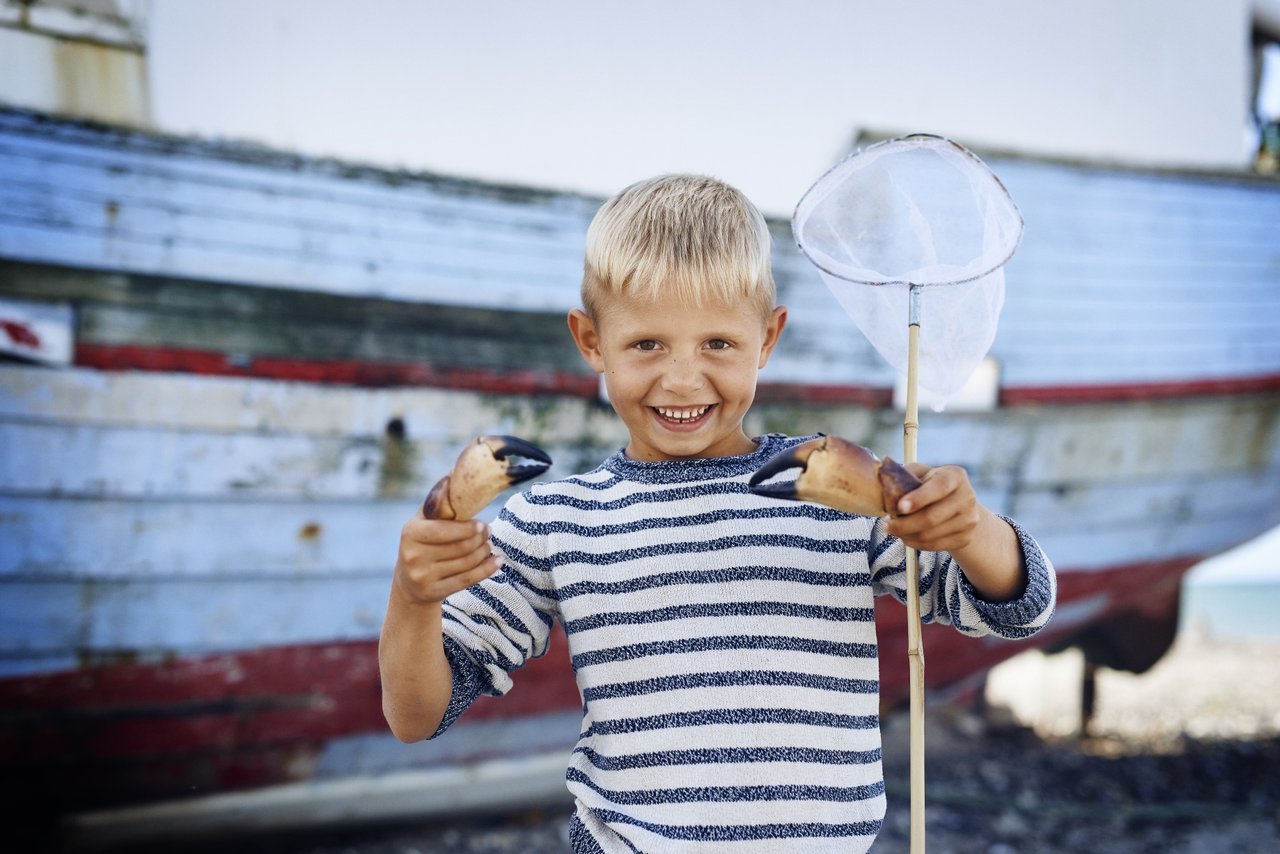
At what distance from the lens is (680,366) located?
4.37ft

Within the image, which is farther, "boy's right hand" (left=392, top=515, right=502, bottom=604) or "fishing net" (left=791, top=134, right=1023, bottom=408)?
"fishing net" (left=791, top=134, right=1023, bottom=408)

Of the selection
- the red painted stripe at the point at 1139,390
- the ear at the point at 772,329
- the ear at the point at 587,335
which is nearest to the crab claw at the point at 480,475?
the ear at the point at 587,335

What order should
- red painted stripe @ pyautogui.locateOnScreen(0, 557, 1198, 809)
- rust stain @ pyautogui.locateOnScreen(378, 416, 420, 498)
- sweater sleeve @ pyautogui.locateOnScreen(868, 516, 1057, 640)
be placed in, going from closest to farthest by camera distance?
sweater sleeve @ pyautogui.locateOnScreen(868, 516, 1057, 640) → red painted stripe @ pyautogui.locateOnScreen(0, 557, 1198, 809) → rust stain @ pyautogui.locateOnScreen(378, 416, 420, 498)

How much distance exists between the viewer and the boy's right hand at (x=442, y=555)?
3.69 feet

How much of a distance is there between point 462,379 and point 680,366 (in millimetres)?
2153

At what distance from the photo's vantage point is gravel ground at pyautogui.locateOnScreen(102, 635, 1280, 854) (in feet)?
12.7

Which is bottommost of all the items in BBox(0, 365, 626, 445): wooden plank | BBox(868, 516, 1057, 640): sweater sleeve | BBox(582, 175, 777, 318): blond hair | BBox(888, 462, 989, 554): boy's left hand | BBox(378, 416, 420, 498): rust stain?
BBox(378, 416, 420, 498): rust stain

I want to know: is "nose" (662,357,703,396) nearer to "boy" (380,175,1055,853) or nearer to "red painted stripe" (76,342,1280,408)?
"boy" (380,175,1055,853)

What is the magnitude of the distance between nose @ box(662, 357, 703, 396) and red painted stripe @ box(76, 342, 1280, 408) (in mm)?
2140

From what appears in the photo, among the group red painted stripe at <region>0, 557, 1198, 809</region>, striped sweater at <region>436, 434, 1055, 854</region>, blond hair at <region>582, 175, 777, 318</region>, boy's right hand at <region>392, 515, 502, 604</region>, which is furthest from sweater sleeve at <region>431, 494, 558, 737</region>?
red painted stripe at <region>0, 557, 1198, 809</region>

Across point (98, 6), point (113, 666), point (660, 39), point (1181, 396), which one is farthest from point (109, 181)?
point (1181, 396)

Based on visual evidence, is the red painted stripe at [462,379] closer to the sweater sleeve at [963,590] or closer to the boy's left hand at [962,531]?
the sweater sleeve at [963,590]

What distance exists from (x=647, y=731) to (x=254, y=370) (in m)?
2.28

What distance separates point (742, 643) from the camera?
131cm
